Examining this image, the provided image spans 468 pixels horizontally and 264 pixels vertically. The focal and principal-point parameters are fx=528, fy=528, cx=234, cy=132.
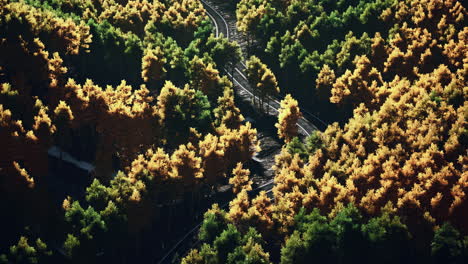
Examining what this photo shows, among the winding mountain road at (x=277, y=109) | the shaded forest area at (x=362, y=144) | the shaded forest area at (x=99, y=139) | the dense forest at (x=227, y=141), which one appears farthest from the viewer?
the winding mountain road at (x=277, y=109)

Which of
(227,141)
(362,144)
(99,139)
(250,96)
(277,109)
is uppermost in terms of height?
(250,96)

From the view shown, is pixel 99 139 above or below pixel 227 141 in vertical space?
below

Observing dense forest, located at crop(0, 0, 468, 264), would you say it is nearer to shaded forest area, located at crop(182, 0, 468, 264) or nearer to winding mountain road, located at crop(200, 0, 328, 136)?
shaded forest area, located at crop(182, 0, 468, 264)

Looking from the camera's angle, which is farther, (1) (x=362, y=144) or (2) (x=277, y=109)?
(2) (x=277, y=109)

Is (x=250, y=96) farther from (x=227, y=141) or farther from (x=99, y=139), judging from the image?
(x=99, y=139)

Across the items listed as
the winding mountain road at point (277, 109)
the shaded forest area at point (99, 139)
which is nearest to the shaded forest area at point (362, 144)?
the winding mountain road at point (277, 109)

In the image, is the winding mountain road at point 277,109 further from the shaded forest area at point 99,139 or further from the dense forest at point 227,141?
the shaded forest area at point 99,139

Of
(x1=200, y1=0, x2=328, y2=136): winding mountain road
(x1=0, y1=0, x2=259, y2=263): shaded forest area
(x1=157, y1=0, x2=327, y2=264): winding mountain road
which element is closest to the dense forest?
(x1=0, y1=0, x2=259, y2=263): shaded forest area

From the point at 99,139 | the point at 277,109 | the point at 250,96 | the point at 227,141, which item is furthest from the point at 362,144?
the point at 99,139

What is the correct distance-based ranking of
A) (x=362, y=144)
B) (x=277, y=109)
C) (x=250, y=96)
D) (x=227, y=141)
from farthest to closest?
(x=250, y=96) < (x=277, y=109) < (x=227, y=141) < (x=362, y=144)
